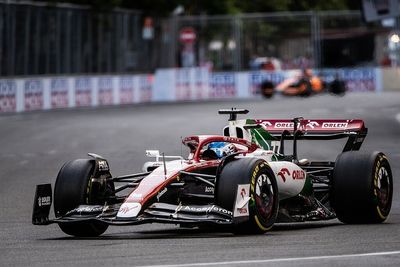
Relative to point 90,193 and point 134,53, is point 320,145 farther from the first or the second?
point 134,53

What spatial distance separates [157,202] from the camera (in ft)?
36.9

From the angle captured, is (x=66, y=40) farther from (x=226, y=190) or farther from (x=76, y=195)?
(x=226, y=190)

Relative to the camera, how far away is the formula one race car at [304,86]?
53656mm

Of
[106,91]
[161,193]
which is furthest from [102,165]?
[106,91]

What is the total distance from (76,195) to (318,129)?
10.1 feet

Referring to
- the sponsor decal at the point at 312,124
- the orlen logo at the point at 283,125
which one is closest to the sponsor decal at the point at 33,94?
the orlen logo at the point at 283,125

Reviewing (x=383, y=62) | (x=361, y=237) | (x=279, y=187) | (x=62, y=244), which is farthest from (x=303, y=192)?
(x=383, y=62)

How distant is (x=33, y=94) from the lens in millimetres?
43750

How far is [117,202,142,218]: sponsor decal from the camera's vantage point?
36.0 ft

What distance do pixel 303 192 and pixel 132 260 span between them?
3071mm

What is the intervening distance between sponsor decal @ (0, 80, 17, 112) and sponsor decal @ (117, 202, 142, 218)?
30444mm

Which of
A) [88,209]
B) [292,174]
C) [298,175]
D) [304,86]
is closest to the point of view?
[88,209]

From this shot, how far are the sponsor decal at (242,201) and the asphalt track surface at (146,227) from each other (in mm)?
218

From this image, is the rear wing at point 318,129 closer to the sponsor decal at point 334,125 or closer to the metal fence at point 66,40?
the sponsor decal at point 334,125
